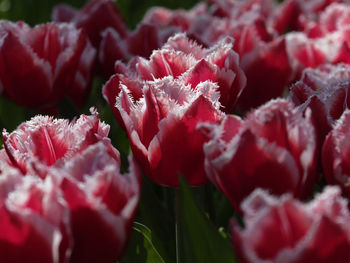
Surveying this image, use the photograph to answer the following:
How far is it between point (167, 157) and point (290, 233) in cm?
21

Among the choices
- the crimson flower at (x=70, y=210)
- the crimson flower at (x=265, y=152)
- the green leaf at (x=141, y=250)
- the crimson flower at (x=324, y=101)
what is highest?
the crimson flower at (x=70, y=210)

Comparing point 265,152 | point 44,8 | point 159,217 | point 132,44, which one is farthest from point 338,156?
point 44,8

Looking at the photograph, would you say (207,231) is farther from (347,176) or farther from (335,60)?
(335,60)

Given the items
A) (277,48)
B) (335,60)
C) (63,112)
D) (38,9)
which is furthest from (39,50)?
(38,9)

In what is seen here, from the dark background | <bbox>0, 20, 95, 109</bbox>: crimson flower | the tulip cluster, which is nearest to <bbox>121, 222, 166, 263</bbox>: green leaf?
the tulip cluster

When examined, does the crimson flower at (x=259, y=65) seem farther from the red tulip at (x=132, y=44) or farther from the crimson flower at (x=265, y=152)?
the crimson flower at (x=265, y=152)

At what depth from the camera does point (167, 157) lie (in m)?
0.65

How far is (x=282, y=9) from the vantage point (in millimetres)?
1519

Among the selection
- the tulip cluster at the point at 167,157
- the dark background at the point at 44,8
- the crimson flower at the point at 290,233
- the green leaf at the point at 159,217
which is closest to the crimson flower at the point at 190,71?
the tulip cluster at the point at 167,157

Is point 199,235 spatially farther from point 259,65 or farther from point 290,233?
point 259,65

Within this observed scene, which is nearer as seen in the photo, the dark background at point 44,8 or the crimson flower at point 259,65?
the crimson flower at point 259,65

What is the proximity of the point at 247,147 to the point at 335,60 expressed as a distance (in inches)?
22.5

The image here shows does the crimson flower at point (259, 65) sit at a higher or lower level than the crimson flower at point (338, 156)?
lower

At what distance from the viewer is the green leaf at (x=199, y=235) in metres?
0.59
